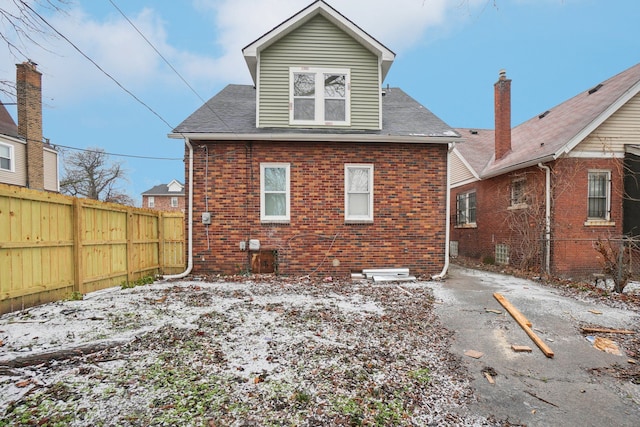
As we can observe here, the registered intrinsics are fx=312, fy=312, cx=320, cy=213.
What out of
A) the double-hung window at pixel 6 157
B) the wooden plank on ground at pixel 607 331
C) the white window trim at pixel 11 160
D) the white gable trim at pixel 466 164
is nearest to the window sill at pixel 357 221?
the wooden plank on ground at pixel 607 331

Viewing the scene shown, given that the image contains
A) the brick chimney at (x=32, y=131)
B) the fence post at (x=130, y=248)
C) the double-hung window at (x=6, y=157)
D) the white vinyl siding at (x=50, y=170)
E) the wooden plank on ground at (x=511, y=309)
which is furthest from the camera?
the white vinyl siding at (x=50, y=170)

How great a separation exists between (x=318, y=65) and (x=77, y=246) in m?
7.17

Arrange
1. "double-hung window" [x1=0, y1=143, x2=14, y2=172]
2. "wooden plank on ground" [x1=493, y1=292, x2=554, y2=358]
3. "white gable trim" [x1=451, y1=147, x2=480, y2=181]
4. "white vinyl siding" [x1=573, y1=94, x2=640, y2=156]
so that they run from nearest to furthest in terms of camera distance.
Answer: "wooden plank on ground" [x1=493, y1=292, x2=554, y2=358], "white vinyl siding" [x1=573, y1=94, x2=640, y2=156], "white gable trim" [x1=451, y1=147, x2=480, y2=181], "double-hung window" [x1=0, y1=143, x2=14, y2=172]

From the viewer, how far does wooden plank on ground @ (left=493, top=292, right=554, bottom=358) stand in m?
3.91

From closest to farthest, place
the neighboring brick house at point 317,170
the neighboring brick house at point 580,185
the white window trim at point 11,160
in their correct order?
the neighboring brick house at point 317,170
the neighboring brick house at point 580,185
the white window trim at point 11,160

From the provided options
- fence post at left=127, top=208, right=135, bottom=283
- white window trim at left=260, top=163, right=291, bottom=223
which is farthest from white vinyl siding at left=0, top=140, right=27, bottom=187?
white window trim at left=260, top=163, right=291, bottom=223

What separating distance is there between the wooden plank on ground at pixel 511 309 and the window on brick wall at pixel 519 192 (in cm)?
601

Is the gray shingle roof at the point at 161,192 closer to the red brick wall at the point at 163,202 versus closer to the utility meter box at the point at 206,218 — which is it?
the red brick wall at the point at 163,202

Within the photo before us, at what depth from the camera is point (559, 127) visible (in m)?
10.9

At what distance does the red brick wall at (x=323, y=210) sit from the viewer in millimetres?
8289

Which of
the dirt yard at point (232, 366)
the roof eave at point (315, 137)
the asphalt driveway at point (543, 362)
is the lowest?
the asphalt driveway at point (543, 362)

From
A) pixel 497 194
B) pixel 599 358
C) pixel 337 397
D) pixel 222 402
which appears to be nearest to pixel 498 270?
pixel 497 194

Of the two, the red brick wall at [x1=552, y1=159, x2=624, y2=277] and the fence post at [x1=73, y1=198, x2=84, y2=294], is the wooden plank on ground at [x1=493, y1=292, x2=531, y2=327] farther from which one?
the fence post at [x1=73, y1=198, x2=84, y2=294]

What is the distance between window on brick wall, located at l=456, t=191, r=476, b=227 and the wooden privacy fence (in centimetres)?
1306
